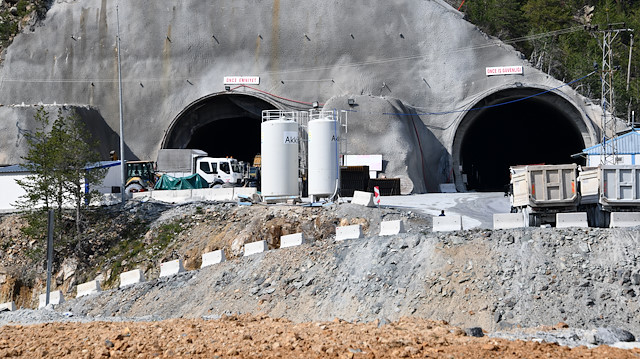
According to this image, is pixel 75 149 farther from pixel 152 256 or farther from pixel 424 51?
pixel 424 51

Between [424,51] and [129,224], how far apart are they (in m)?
22.5

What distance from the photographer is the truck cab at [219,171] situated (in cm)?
4081

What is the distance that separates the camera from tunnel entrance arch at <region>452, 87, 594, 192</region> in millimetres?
46125

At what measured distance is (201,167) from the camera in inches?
1642

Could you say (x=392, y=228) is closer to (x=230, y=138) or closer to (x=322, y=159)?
(x=322, y=159)

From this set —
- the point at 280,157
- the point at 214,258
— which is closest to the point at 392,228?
the point at 214,258

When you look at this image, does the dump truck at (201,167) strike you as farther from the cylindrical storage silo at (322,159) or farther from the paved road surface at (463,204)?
the cylindrical storage silo at (322,159)

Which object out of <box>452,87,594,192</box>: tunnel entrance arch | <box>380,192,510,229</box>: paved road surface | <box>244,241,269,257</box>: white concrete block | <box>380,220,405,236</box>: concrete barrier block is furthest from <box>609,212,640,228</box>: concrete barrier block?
<box>452,87,594,192</box>: tunnel entrance arch

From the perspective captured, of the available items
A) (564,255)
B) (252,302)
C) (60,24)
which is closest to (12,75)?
(60,24)

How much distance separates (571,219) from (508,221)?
1.74m

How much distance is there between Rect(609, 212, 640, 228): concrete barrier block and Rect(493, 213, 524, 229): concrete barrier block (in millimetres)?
2473

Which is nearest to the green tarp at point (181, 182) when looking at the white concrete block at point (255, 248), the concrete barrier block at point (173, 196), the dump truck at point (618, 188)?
the concrete barrier block at point (173, 196)

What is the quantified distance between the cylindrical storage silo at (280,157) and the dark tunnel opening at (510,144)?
987 inches

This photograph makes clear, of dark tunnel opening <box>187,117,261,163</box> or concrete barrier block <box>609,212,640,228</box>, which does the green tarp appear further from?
concrete barrier block <box>609,212,640,228</box>
